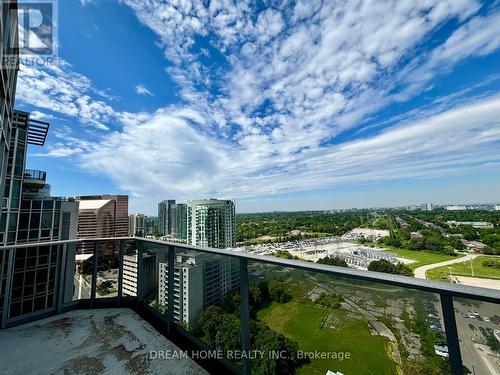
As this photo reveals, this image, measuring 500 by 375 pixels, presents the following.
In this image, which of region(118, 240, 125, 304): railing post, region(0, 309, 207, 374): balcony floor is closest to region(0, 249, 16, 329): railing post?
region(0, 309, 207, 374): balcony floor

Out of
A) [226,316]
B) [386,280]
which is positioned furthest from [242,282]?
[386,280]

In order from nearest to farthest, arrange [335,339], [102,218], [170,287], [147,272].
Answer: [335,339] < [170,287] < [147,272] < [102,218]

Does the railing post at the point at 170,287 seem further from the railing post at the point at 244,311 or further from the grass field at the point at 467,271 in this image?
the grass field at the point at 467,271

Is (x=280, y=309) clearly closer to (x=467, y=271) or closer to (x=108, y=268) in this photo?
(x=108, y=268)

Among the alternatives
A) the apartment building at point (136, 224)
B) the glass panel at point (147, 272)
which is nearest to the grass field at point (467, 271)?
the glass panel at point (147, 272)

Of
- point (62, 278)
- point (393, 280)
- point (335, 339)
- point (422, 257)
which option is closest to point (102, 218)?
point (62, 278)

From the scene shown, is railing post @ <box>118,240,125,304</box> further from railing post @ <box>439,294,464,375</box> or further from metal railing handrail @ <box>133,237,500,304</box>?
railing post @ <box>439,294,464,375</box>

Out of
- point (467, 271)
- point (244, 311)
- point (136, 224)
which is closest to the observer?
point (244, 311)
